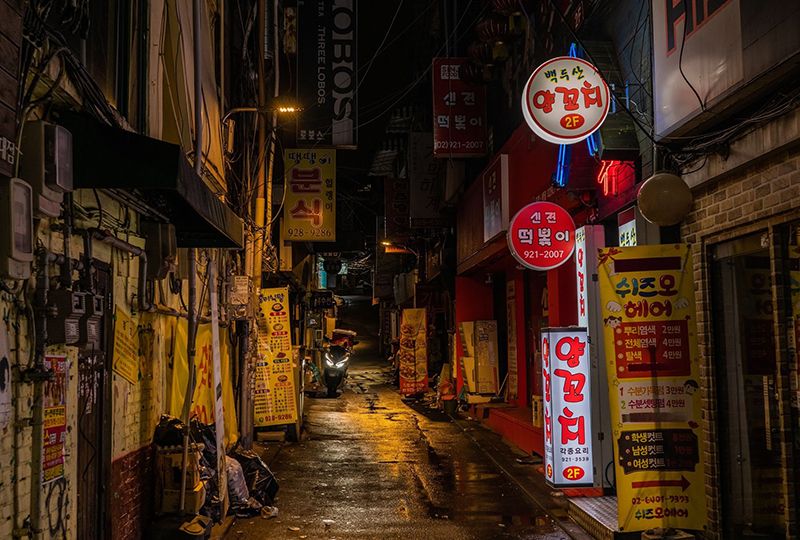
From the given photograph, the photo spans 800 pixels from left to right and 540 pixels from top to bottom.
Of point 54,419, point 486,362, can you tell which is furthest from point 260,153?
point 54,419

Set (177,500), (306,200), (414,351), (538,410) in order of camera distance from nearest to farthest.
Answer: (177,500), (538,410), (306,200), (414,351)

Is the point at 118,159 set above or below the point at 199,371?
above

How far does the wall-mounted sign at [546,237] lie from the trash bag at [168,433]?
6.12m

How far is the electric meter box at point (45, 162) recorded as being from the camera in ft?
15.3

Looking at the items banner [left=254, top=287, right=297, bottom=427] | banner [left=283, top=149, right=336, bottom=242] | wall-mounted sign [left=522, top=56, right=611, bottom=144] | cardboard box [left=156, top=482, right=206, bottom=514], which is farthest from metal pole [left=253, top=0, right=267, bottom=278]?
cardboard box [left=156, top=482, right=206, bottom=514]

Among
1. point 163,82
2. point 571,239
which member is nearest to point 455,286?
point 571,239

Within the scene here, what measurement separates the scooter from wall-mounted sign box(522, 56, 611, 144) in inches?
825

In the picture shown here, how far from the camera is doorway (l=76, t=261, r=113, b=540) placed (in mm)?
6285

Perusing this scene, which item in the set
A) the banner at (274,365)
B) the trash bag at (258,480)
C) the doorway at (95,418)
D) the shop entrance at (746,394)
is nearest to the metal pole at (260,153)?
the banner at (274,365)

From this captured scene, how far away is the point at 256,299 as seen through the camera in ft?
47.8

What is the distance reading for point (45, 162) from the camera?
471 cm

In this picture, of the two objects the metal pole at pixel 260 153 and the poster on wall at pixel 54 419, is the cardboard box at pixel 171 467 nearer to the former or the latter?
the poster on wall at pixel 54 419

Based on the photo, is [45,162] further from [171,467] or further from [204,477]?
[204,477]

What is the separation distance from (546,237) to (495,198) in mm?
5017
